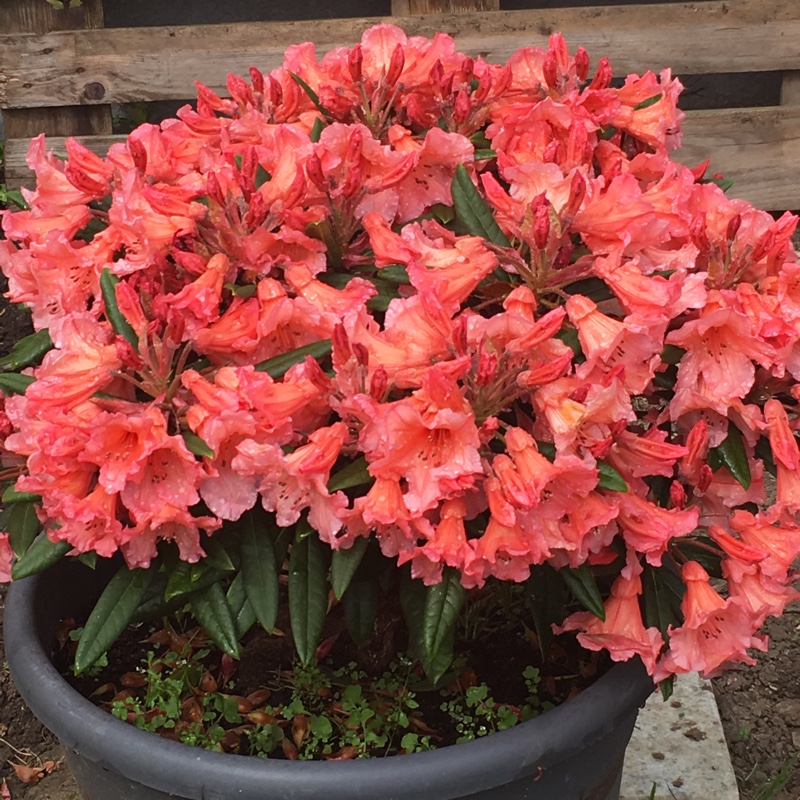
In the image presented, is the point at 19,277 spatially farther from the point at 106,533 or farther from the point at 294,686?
the point at 294,686

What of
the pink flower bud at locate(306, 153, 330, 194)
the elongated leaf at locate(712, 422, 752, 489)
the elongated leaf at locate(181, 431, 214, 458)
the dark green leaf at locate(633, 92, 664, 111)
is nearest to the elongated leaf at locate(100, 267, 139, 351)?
the elongated leaf at locate(181, 431, 214, 458)

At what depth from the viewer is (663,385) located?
47.1 inches

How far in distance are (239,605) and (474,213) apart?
52 centimetres

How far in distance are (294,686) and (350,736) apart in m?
0.13

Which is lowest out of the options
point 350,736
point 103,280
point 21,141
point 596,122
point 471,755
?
point 350,736

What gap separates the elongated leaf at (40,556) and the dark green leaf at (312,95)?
2.07ft

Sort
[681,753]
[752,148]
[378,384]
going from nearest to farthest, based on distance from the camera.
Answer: [378,384], [681,753], [752,148]

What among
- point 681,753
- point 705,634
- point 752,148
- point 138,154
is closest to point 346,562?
point 705,634

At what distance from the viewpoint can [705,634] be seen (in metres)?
1.24

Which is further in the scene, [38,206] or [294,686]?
[294,686]

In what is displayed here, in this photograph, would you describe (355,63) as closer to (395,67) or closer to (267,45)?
(395,67)

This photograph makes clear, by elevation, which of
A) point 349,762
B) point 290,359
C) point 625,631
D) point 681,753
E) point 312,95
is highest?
point 312,95

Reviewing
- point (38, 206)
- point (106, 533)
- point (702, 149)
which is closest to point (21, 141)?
point (702, 149)

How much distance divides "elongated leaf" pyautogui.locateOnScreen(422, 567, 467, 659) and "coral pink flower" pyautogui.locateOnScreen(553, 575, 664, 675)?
20 cm
